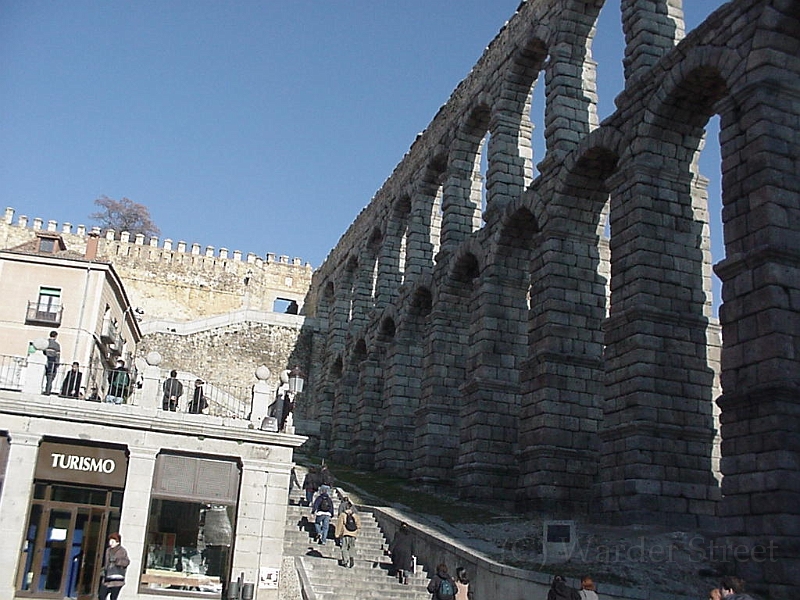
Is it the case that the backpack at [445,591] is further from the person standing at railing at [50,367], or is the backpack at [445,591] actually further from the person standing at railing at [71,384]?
the person standing at railing at [50,367]

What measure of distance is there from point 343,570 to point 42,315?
18.0 metres

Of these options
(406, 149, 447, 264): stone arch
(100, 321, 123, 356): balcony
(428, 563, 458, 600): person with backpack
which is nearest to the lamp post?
(428, 563, 458, 600): person with backpack

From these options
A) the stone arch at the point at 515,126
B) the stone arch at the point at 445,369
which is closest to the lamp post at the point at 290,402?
the stone arch at the point at 445,369

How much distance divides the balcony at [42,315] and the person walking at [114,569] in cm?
1774

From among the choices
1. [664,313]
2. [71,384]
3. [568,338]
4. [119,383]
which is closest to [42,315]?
[119,383]

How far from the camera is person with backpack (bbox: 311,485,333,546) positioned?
20516 mm

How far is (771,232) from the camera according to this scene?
16.5m

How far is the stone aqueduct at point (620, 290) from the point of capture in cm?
1636

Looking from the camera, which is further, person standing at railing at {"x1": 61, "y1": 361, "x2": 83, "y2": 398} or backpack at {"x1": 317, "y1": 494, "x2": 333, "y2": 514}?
backpack at {"x1": 317, "y1": 494, "x2": 333, "y2": 514}

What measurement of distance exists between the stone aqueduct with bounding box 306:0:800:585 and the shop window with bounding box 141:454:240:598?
8.20 m

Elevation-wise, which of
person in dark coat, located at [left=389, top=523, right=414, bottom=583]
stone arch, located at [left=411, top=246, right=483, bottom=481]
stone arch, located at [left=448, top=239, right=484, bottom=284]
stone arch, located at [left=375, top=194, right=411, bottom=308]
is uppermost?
stone arch, located at [left=375, top=194, right=411, bottom=308]

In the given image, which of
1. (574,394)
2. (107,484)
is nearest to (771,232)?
(574,394)

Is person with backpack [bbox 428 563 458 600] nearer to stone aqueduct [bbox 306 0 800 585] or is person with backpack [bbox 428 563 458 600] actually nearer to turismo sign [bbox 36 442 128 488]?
stone aqueduct [bbox 306 0 800 585]

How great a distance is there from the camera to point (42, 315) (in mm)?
31859
